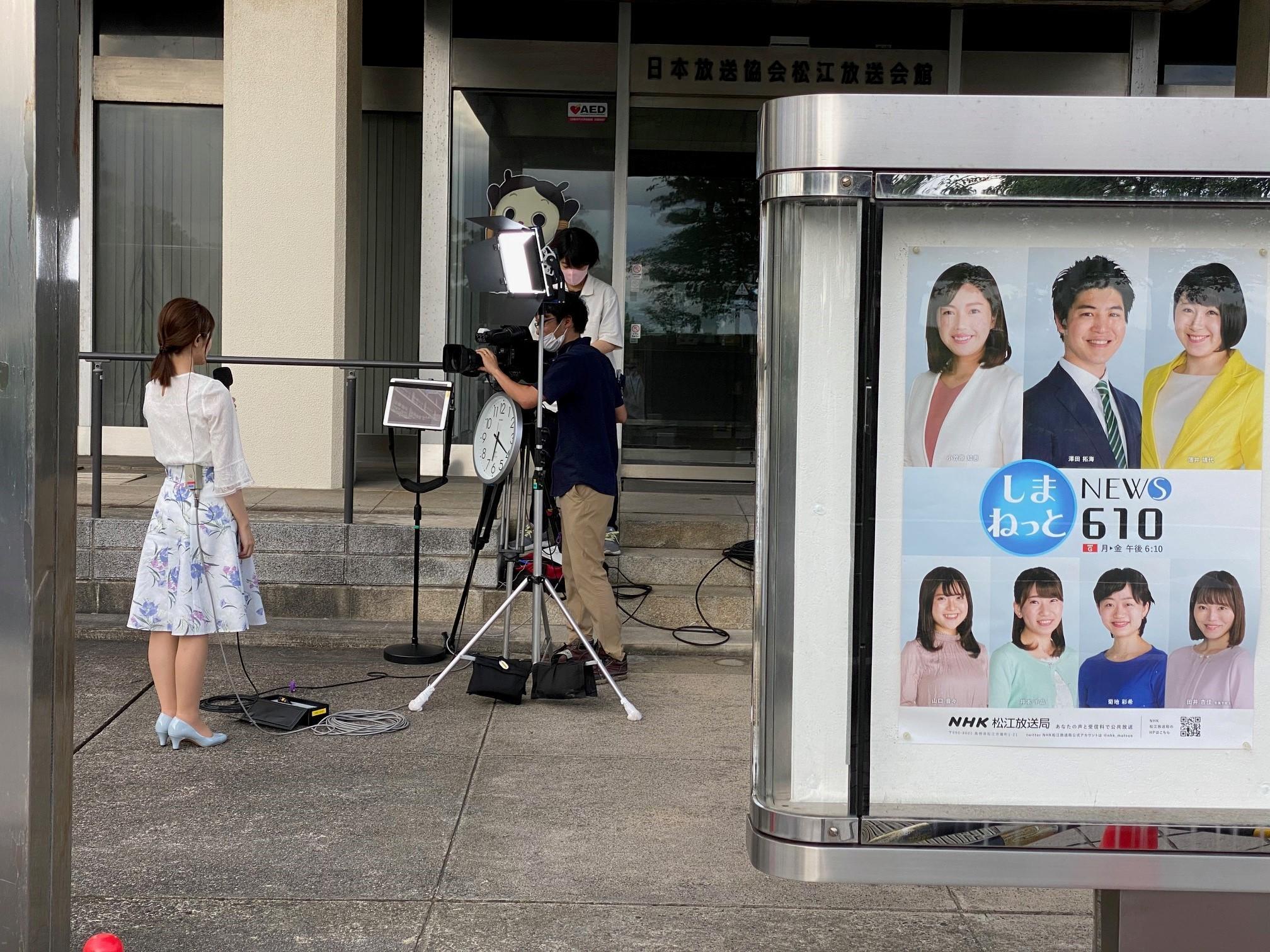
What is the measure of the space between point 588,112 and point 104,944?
8580 millimetres

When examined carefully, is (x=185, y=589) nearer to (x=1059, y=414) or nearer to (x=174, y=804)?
(x=174, y=804)

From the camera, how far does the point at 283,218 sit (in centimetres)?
897

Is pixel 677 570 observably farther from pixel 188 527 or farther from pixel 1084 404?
pixel 1084 404

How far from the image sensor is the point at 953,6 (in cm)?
995

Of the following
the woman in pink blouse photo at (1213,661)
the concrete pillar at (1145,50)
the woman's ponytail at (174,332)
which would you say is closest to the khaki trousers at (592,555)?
the woman's ponytail at (174,332)

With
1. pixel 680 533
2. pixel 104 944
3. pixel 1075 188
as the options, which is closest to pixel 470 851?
pixel 104 944

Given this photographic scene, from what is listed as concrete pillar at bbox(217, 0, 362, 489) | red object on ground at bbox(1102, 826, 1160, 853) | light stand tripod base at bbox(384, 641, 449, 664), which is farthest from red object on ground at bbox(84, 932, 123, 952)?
concrete pillar at bbox(217, 0, 362, 489)

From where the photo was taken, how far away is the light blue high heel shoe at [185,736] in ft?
16.7

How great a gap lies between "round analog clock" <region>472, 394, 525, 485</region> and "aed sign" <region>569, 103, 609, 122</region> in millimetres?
4915

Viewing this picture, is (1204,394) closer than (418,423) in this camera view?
Yes

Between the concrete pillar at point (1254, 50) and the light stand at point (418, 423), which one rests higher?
the concrete pillar at point (1254, 50)

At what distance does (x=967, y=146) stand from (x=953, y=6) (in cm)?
847

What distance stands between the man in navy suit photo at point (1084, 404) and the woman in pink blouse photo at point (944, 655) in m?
0.29

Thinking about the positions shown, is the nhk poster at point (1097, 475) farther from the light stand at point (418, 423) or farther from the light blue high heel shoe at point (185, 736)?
the light stand at point (418, 423)
